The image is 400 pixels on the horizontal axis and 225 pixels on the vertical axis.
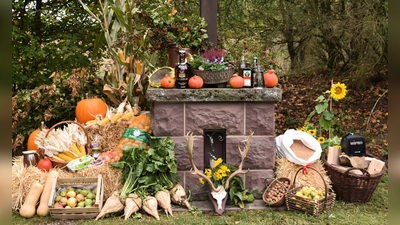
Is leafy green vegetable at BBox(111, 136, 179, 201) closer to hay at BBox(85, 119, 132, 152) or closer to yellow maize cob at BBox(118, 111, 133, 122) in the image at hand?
hay at BBox(85, 119, 132, 152)

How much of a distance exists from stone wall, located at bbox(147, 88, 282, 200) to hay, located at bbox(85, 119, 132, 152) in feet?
2.82

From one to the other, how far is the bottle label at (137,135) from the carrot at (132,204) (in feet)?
2.72

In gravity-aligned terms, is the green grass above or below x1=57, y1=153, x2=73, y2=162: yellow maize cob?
below

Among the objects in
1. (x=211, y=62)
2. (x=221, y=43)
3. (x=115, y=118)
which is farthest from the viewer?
(x=221, y=43)

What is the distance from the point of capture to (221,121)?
4145 millimetres

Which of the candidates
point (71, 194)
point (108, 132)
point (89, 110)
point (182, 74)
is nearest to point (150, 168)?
point (71, 194)

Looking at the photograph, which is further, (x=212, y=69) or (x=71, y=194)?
(x=212, y=69)

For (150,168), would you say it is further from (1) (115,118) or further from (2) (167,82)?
(1) (115,118)

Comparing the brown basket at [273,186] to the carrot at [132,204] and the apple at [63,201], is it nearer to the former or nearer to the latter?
the carrot at [132,204]

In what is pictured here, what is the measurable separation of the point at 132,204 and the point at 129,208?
0.05 m

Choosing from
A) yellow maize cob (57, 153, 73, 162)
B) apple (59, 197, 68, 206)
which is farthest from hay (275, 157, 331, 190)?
yellow maize cob (57, 153, 73, 162)

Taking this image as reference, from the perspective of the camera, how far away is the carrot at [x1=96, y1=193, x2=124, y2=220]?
373cm

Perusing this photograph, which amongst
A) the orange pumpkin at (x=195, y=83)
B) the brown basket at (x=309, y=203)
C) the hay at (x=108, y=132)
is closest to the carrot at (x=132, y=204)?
the hay at (x=108, y=132)
